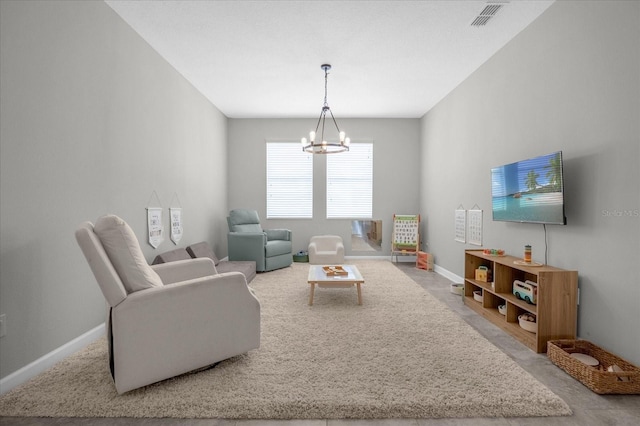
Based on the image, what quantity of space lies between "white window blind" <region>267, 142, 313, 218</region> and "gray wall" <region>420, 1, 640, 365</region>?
3.76 m

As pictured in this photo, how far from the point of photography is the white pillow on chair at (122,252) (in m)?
2.00

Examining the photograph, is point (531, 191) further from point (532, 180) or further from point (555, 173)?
point (555, 173)

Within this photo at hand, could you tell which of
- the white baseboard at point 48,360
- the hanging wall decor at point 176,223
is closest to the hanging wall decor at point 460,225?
the hanging wall decor at point 176,223

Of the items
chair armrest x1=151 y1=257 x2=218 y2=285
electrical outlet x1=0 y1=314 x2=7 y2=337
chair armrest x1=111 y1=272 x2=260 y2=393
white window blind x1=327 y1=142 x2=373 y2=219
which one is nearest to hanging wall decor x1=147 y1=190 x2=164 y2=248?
chair armrest x1=151 y1=257 x2=218 y2=285

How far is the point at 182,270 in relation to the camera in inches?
111

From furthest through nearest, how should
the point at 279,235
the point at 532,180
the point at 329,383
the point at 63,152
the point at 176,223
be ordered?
the point at 279,235 → the point at 176,223 → the point at 532,180 → the point at 63,152 → the point at 329,383

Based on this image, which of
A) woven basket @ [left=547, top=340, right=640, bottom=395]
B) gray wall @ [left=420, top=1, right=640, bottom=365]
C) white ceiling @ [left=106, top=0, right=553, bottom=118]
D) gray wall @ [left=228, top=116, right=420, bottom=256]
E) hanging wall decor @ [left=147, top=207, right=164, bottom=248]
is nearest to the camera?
woven basket @ [left=547, top=340, right=640, bottom=395]

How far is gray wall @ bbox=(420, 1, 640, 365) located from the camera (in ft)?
7.50

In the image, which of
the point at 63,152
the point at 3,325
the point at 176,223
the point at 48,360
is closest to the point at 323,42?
the point at 63,152

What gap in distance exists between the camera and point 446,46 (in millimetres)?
3824

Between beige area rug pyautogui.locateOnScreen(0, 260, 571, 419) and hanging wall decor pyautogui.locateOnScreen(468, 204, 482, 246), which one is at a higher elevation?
hanging wall decor pyautogui.locateOnScreen(468, 204, 482, 246)

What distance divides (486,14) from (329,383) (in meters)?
3.44

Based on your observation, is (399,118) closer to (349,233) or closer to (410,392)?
(349,233)

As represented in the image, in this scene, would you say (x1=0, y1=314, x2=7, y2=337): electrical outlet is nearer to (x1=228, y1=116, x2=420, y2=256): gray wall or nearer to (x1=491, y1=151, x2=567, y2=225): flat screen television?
(x1=491, y1=151, x2=567, y2=225): flat screen television
